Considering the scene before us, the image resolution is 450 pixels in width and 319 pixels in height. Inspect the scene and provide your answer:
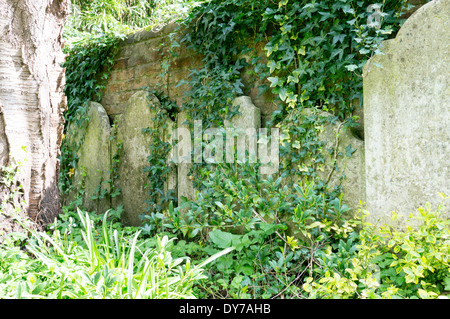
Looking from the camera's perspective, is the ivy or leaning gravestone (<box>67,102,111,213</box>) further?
the ivy

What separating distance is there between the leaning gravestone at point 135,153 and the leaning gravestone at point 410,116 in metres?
1.68

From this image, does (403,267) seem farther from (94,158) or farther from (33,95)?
(94,158)

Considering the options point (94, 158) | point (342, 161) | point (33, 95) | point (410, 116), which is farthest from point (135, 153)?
point (410, 116)

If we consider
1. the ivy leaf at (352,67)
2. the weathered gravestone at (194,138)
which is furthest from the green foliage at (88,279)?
the ivy leaf at (352,67)

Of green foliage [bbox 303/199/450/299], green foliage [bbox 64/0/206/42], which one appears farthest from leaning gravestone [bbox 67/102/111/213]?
green foliage [bbox 64/0/206/42]

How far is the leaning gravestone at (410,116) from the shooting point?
1.86m

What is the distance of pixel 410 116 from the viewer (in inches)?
76.6

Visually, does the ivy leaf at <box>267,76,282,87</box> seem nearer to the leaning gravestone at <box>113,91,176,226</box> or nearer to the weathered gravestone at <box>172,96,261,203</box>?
the weathered gravestone at <box>172,96,261,203</box>

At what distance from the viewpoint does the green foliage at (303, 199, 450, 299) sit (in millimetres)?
1615

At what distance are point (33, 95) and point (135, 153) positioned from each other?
108 cm

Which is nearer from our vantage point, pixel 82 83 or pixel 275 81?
pixel 275 81

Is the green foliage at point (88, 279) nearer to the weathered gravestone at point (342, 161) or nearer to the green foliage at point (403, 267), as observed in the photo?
the green foliage at point (403, 267)

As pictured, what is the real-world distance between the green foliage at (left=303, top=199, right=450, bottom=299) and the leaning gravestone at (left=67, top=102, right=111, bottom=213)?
228cm
